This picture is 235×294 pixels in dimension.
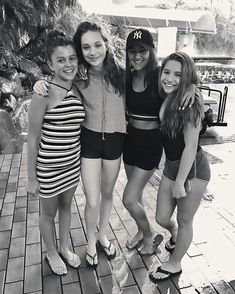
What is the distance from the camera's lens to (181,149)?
2027 millimetres

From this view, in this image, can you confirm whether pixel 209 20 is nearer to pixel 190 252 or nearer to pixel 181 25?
pixel 181 25

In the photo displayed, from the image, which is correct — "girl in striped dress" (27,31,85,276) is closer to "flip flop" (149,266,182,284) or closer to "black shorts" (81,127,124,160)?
"black shorts" (81,127,124,160)

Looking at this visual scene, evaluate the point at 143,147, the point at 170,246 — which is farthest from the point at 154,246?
the point at 143,147

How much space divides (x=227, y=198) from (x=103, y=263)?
207cm

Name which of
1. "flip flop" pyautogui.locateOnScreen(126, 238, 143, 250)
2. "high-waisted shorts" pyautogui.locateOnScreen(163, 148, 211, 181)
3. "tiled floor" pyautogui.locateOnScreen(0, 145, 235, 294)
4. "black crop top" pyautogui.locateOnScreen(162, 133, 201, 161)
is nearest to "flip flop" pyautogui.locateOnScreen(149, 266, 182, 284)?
"tiled floor" pyautogui.locateOnScreen(0, 145, 235, 294)

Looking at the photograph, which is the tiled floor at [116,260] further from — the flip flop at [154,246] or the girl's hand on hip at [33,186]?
the girl's hand on hip at [33,186]

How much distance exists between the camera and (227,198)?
380cm

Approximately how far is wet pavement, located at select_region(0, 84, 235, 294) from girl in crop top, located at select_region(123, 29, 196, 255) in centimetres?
54

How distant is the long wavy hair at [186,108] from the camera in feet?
6.24

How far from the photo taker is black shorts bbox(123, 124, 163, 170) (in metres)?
2.30

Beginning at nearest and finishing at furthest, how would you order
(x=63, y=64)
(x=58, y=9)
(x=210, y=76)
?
(x=63, y=64)
(x=58, y=9)
(x=210, y=76)

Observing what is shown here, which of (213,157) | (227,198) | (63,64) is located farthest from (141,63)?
(213,157)

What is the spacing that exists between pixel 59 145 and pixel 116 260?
50.9 inches

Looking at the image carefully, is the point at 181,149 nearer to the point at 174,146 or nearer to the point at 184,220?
the point at 174,146
